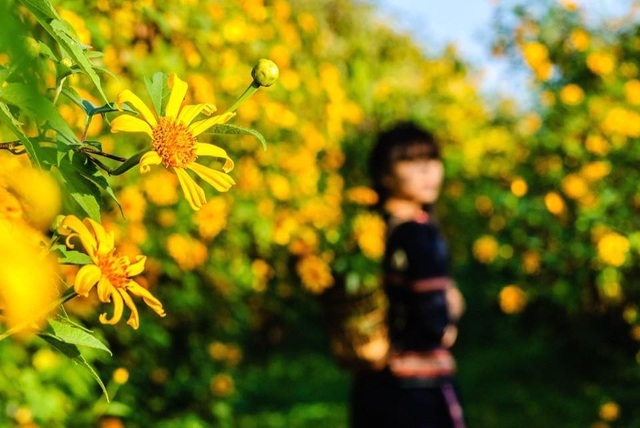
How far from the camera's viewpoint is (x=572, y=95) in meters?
4.04

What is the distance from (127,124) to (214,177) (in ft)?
0.29

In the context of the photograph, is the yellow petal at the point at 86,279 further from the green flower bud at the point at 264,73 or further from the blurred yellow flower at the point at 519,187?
the blurred yellow flower at the point at 519,187

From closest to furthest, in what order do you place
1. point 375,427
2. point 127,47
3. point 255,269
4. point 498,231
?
point 127,47, point 375,427, point 255,269, point 498,231

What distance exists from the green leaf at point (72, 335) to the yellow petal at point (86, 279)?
3 centimetres

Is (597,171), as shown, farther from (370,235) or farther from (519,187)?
(370,235)

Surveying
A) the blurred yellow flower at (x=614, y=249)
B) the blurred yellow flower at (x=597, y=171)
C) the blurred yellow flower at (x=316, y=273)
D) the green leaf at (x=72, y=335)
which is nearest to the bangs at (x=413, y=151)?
the blurred yellow flower at (x=316, y=273)

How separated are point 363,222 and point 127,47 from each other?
178 centimetres

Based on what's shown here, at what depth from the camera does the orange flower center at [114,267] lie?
751 millimetres

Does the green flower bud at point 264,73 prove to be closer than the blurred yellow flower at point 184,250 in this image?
Yes

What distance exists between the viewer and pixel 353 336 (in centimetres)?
229

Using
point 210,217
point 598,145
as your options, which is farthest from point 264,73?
point 598,145

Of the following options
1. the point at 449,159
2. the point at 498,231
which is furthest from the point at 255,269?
the point at 449,159

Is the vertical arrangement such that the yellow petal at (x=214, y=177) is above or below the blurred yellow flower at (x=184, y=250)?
above

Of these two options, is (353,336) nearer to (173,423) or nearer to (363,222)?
(173,423)
